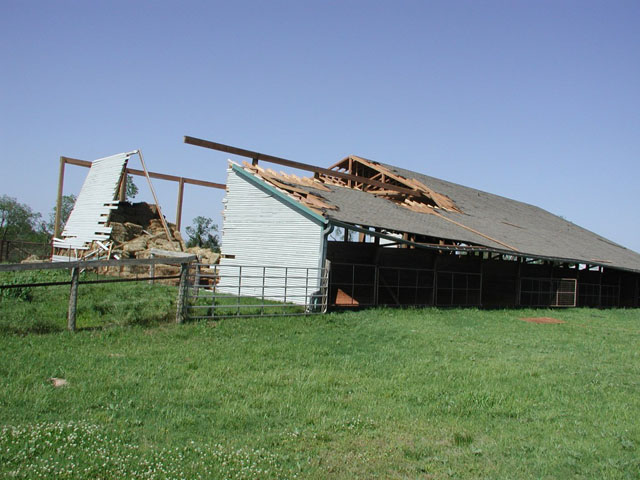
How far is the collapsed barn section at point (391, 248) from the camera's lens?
17.2 meters

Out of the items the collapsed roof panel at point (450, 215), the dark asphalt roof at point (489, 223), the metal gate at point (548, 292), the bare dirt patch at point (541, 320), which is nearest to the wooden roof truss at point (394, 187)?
the collapsed roof panel at point (450, 215)

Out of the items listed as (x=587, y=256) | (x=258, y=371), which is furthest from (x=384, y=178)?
(x=258, y=371)

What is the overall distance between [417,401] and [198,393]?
3.04 m


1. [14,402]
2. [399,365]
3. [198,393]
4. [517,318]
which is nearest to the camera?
[14,402]

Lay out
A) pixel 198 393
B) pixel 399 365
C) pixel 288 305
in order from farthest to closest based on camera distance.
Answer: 1. pixel 288 305
2. pixel 399 365
3. pixel 198 393

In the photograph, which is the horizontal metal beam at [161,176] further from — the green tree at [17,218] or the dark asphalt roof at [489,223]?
A: the green tree at [17,218]

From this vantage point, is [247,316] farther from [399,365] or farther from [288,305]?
[399,365]

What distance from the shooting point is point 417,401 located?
729cm

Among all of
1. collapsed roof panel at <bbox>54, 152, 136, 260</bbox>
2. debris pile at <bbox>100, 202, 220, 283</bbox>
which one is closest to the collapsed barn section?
debris pile at <bbox>100, 202, 220, 283</bbox>

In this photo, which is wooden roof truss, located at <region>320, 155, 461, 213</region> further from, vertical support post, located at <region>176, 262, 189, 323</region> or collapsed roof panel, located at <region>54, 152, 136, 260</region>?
vertical support post, located at <region>176, 262, 189, 323</region>

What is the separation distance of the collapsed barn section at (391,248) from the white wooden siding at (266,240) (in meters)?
0.04

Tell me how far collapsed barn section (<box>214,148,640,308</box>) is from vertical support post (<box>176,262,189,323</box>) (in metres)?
1.55

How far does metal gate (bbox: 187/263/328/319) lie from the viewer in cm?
1250

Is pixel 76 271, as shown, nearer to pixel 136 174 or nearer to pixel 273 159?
pixel 273 159
